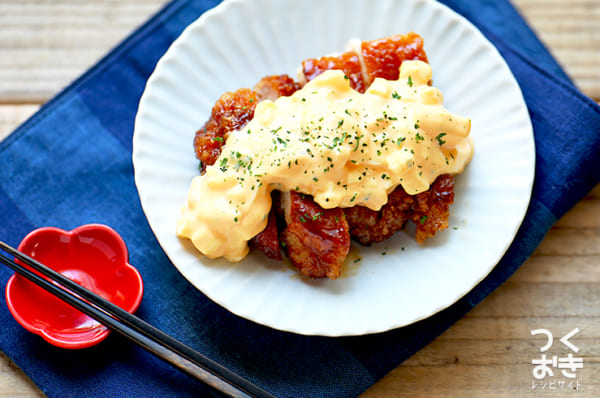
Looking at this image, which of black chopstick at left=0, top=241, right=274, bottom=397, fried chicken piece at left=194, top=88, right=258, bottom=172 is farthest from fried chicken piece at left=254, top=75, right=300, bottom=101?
black chopstick at left=0, top=241, right=274, bottom=397

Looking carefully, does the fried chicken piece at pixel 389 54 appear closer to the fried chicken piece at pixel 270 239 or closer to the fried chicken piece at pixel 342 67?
the fried chicken piece at pixel 342 67

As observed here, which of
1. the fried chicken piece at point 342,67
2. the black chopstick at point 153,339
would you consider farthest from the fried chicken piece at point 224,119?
the black chopstick at point 153,339

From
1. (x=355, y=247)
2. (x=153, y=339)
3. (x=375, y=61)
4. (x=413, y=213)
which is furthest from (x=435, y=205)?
(x=153, y=339)

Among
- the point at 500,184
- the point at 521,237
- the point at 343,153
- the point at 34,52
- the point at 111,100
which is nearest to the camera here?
the point at 343,153

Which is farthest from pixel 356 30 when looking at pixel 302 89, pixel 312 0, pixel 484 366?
pixel 484 366

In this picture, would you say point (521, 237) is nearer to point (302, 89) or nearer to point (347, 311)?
point (347, 311)

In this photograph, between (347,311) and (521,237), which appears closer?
(347,311)

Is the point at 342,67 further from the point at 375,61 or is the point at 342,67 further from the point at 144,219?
the point at 144,219
